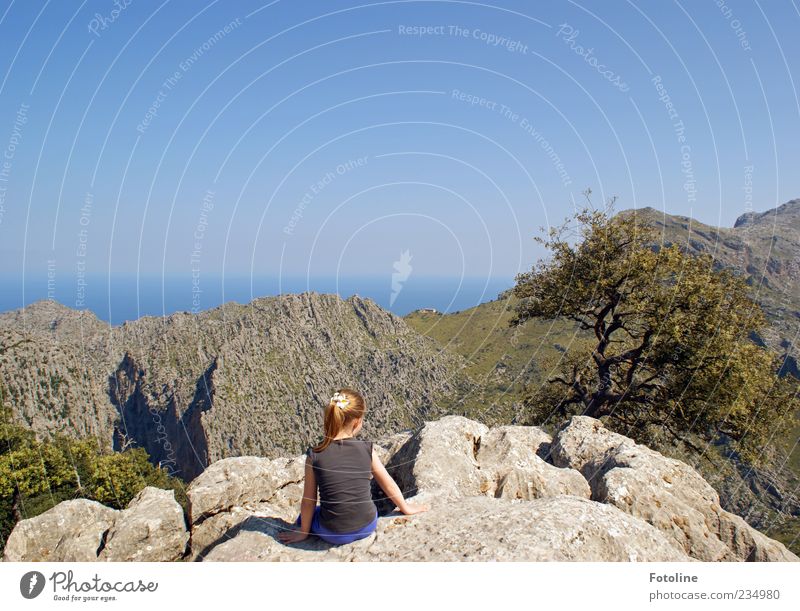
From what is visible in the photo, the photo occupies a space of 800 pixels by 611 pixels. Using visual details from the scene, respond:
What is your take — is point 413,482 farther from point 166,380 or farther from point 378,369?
point 166,380

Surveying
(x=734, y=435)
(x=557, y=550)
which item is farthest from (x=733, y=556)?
(x=734, y=435)

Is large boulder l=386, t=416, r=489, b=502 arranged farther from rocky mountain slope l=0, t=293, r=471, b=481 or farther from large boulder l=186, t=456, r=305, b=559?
rocky mountain slope l=0, t=293, r=471, b=481

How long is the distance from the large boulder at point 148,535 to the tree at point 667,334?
21.3 metres

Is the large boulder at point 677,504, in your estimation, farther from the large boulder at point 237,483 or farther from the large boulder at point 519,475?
the large boulder at point 237,483

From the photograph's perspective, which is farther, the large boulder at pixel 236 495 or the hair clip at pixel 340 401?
the large boulder at pixel 236 495

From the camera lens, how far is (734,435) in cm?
A: 2322

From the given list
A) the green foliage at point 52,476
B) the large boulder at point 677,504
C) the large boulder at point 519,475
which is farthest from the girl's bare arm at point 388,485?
the green foliage at point 52,476

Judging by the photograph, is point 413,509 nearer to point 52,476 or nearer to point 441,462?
point 441,462

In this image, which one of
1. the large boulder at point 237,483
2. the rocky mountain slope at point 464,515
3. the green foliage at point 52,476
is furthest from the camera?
the green foliage at point 52,476

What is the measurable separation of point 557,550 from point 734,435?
22711 mm
